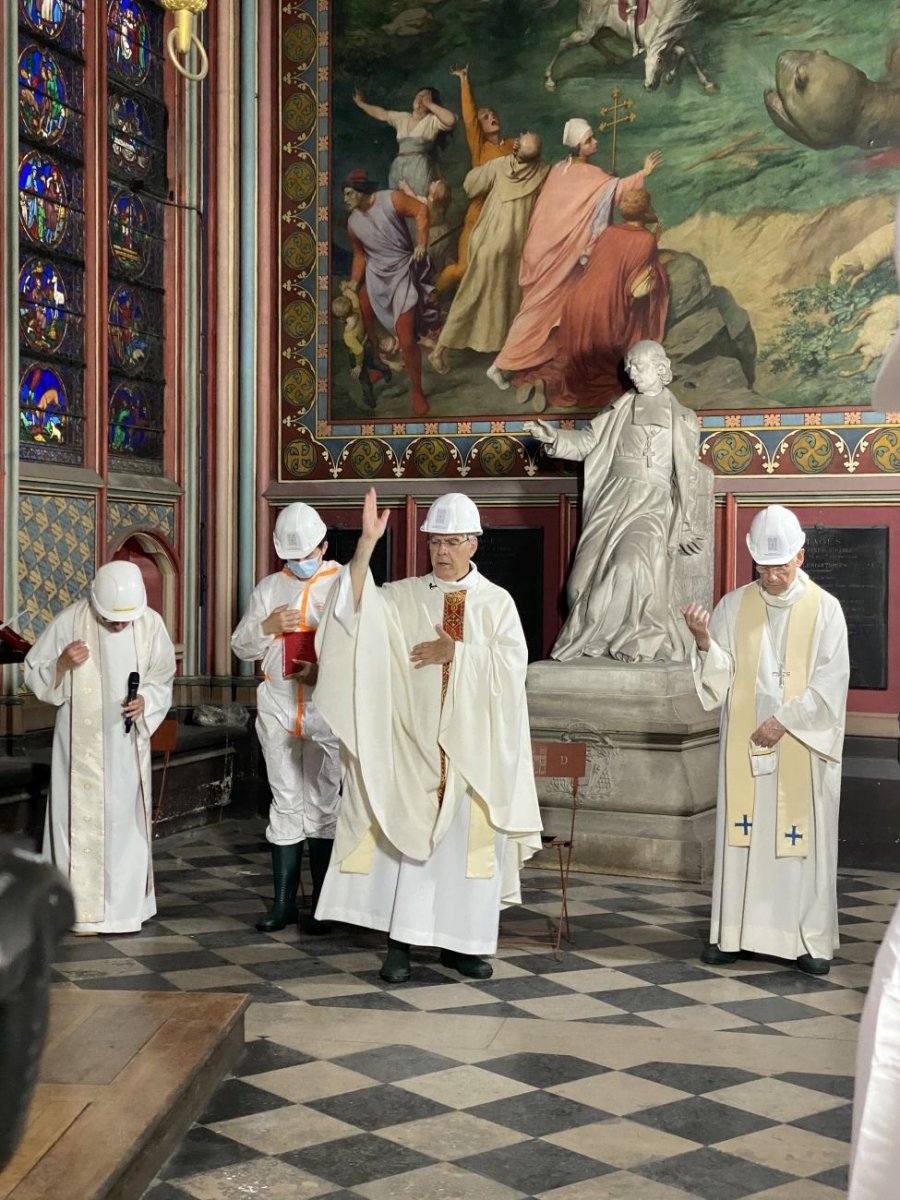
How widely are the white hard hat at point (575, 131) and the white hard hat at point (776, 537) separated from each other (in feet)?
15.1

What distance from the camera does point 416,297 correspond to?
1088 cm

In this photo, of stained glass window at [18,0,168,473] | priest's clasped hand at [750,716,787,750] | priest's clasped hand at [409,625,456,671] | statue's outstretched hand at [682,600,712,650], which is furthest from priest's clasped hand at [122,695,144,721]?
priest's clasped hand at [750,716,787,750]

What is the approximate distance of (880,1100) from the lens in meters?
1.49

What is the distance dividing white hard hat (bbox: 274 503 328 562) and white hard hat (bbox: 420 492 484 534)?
1.01 metres

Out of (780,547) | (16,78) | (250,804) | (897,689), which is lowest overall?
(250,804)

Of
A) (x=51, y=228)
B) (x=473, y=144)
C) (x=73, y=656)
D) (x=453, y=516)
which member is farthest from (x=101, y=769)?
(x=473, y=144)

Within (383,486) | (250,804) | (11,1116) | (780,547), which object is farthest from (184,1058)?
(383,486)

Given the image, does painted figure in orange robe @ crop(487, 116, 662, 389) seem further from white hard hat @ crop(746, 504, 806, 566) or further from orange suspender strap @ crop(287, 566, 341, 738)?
white hard hat @ crop(746, 504, 806, 566)

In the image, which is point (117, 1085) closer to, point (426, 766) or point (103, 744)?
point (426, 766)

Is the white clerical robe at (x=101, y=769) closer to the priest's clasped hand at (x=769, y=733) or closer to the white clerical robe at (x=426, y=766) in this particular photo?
the white clerical robe at (x=426, y=766)

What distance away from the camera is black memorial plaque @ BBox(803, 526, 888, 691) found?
32.0 feet

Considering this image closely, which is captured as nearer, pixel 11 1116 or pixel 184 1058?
pixel 11 1116

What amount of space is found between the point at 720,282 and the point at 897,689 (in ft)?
9.48

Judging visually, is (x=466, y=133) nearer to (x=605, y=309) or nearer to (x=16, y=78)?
(x=605, y=309)
